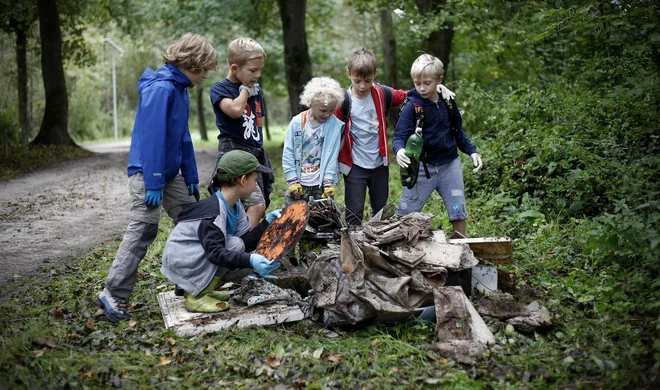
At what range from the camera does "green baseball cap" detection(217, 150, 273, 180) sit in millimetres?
4535

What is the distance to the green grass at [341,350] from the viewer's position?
348cm

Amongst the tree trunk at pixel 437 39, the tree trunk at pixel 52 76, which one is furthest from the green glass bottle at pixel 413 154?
the tree trunk at pixel 52 76

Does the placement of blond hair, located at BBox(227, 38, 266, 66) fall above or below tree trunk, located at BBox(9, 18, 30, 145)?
below

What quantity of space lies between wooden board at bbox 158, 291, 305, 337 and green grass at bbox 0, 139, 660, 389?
0.24 ft

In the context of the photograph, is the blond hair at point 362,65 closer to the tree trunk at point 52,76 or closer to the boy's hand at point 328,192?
the boy's hand at point 328,192

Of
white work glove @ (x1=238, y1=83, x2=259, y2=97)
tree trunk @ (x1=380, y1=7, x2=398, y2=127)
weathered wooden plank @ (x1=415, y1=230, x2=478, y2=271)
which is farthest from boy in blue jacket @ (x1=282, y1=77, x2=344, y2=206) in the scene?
tree trunk @ (x1=380, y1=7, x2=398, y2=127)

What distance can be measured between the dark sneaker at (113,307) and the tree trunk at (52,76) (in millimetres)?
16568

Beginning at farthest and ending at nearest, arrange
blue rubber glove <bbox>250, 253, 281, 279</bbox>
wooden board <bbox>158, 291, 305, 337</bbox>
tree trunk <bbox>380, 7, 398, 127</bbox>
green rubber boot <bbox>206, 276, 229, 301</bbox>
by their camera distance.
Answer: tree trunk <bbox>380, 7, 398, 127</bbox>, green rubber boot <bbox>206, 276, 229, 301</bbox>, wooden board <bbox>158, 291, 305, 337</bbox>, blue rubber glove <bbox>250, 253, 281, 279</bbox>

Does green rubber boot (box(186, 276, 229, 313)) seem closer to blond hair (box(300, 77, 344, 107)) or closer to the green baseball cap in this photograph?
the green baseball cap

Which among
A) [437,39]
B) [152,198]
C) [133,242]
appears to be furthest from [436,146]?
[437,39]

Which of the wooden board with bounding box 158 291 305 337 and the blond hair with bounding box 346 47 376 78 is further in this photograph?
the blond hair with bounding box 346 47 376 78

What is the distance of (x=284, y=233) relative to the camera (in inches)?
179

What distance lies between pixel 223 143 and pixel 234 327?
1840 mm

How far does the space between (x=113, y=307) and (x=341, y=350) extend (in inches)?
74.6
